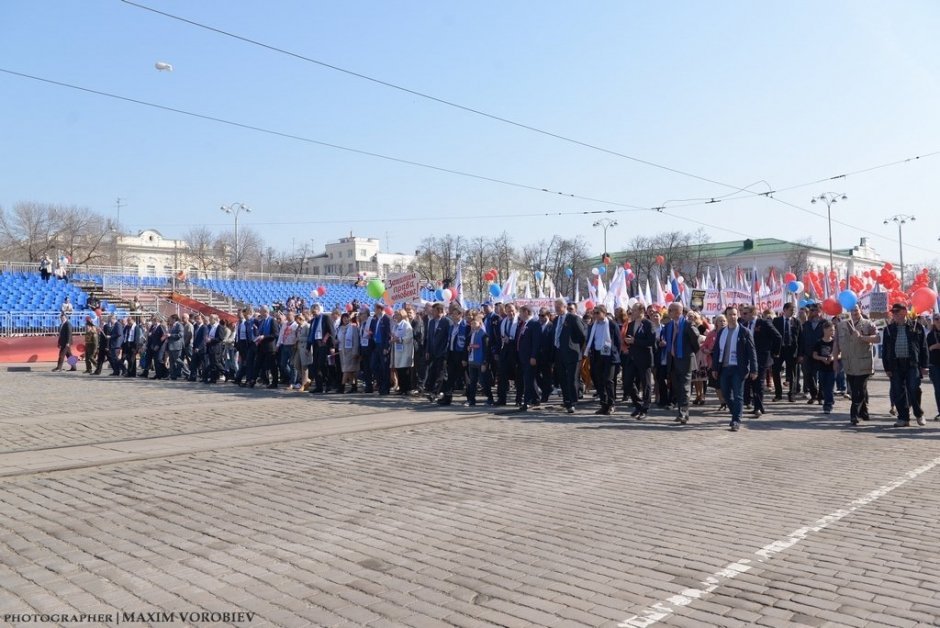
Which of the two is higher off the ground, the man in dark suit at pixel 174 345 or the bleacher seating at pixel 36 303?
the bleacher seating at pixel 36 303

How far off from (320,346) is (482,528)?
1155 centimetres

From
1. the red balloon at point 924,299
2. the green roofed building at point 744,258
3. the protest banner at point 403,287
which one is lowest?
the red balloon at point 924,299

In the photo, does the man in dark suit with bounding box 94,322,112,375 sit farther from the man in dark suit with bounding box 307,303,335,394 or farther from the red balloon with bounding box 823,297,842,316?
the red balloon with bounding box 823,297,842,316

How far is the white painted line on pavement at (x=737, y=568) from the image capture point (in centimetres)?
451

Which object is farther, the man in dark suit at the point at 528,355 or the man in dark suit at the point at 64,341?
the man in dark suit at the point at 64,341

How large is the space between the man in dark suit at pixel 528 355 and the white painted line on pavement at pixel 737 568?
284 inches

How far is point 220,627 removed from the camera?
4332mm

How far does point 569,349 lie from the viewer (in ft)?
46.5

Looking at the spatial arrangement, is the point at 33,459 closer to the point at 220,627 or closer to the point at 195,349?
the point at 220,627

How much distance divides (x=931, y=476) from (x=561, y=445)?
4.27 metres

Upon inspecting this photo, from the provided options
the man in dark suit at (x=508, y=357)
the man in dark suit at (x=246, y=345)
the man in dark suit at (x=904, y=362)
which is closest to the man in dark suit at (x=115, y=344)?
the man in dark suit at (x=246, y=345)

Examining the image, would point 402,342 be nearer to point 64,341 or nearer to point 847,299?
point 847,299

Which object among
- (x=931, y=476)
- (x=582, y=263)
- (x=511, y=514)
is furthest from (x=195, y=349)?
(x=582, y=263)

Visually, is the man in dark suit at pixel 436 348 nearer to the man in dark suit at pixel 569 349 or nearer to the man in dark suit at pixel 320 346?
the man in dark suit at pixel 569 349
